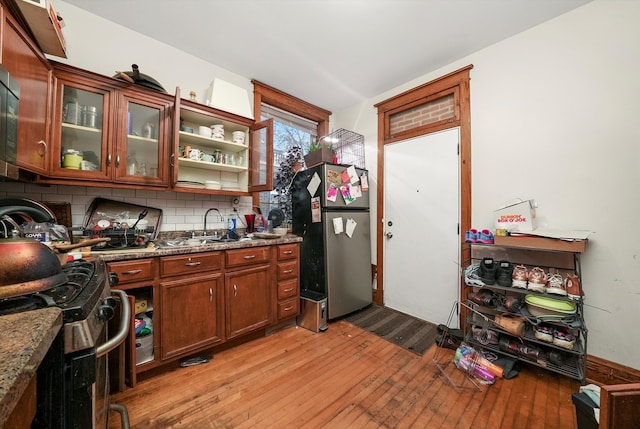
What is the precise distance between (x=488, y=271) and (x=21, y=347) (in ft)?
7.55

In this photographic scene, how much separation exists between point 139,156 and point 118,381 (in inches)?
60.2

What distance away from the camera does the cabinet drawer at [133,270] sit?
1.46 m

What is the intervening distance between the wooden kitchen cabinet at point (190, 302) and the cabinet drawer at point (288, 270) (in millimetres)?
542

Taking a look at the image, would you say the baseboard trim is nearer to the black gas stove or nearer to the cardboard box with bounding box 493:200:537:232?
the cardboard box with bounding box 493:200:537:232

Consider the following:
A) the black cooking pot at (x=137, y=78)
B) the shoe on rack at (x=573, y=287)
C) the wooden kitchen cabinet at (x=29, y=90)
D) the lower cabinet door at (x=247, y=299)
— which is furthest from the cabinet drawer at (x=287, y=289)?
the shoe on rack at (x=573, y=287)

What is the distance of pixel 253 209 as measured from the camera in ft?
9.04

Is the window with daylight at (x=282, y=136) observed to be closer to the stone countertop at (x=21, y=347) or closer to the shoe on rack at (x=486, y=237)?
the shoe on rack at (x=486, y=237)

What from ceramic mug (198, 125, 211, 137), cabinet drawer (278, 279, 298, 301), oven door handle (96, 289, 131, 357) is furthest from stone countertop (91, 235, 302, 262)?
ceramic mug (198, 125, 211, 137)

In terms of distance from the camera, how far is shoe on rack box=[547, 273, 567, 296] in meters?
1.59

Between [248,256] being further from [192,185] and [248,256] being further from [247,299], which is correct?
[192,185]

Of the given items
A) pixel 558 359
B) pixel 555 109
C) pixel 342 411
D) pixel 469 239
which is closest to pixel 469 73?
pixel 555 109

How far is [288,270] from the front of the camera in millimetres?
2291

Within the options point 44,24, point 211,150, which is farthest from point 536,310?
point 44,24

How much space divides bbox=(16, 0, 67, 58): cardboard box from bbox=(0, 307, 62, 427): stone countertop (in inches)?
63.9
